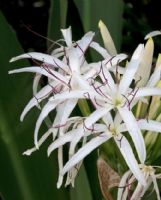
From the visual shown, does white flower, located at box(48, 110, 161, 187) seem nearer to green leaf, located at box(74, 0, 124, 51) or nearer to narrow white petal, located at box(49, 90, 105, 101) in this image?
narrow white petal, located at box(49, 90, 105, 101)

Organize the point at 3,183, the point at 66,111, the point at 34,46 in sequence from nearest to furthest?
1. the point at 66,111
2. the point at 3,183
3. the point at 34,46

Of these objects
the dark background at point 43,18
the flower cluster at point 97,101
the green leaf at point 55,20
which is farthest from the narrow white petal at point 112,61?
the dark background at point 43,18

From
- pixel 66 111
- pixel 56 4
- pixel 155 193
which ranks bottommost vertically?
pixel 155 193

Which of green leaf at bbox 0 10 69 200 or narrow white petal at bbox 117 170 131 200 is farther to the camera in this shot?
green leaf at bbox 0 10 69 200

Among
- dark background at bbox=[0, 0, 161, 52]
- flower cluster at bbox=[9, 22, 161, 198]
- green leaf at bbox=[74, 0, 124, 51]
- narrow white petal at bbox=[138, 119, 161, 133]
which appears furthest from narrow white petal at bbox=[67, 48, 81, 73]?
dark background at bbox=[0, 0, 161, 52]

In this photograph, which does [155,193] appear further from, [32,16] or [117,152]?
[32,16]

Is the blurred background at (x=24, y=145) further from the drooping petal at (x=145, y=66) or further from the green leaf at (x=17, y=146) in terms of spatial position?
the drooping petal at (x=145, y=66)

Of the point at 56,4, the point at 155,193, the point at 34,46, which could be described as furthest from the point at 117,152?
the point at 34,46

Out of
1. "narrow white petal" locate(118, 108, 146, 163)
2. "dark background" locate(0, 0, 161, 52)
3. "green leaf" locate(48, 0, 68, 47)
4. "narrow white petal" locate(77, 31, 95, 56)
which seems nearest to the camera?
"narrow white petal" locate(118, 108, 146, 163)
